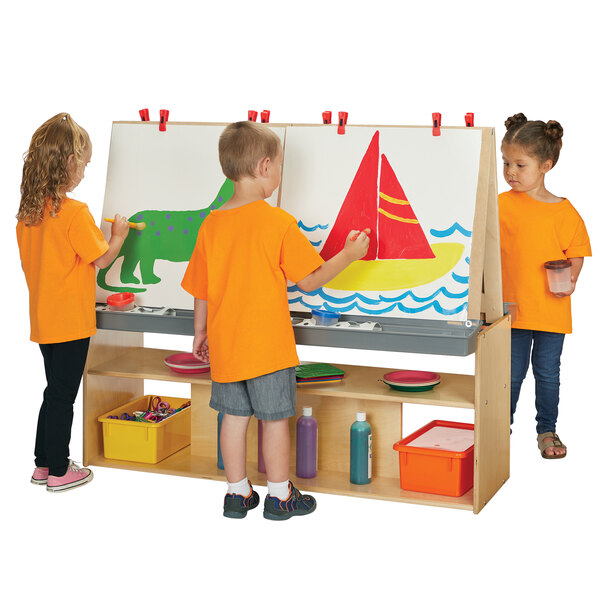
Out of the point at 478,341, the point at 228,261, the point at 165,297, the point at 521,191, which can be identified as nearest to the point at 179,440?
the point at 165,297

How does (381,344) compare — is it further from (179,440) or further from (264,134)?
(179,440)

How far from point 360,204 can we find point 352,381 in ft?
2.75

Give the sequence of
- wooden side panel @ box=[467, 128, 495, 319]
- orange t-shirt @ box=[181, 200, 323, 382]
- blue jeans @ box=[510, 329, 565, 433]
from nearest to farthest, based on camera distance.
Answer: orange t-shirt @ box=[181, 200, 323, 382]
wooden side panel @ box=[467, 128, 495, 319]
blue jeans @ box=[510, 329, 565, 433]

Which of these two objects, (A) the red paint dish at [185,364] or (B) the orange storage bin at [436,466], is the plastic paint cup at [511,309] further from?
(A) the red paint dish at [185,364]

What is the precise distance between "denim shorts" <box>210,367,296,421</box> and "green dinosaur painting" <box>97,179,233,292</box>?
0.77 m

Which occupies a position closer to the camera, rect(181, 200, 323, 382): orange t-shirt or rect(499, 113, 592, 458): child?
rect(181, 200, 323, 382): orange t-shirt

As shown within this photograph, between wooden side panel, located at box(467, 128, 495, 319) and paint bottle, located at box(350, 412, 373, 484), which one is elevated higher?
wooden side panel, located at box(467, 128, 495, 319)

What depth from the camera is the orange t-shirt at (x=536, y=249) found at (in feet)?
18.0

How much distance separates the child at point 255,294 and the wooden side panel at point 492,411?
0.72 m

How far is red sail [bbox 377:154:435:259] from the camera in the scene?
15.9ft

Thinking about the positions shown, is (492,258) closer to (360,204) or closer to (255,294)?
(360,204)

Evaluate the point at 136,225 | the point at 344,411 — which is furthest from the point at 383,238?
the point at 136,225

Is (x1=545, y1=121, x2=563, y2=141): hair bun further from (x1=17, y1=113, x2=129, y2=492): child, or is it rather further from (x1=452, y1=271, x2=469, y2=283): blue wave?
(x1=17, y1=113, x2=129, y2=492): child

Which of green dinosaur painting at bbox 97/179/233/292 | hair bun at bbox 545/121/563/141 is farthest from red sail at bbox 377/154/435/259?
hair bun at bbox 545/121/563/141
